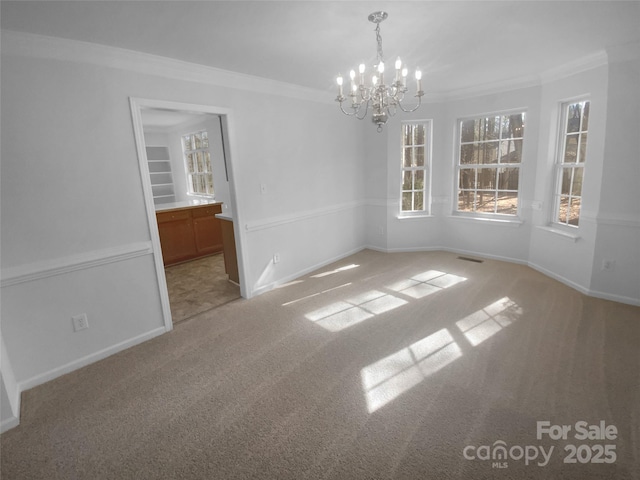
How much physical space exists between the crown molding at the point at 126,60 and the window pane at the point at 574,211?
146 inches

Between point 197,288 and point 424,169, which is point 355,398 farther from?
point 424,169

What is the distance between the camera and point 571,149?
380 cm

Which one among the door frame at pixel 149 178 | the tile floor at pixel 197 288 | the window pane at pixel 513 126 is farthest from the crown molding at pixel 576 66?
the tile floor at pixel 197 288

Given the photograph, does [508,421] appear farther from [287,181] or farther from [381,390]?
[287,181]

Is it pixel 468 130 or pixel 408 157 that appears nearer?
pixel 468 130

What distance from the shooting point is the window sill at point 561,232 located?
3.64m

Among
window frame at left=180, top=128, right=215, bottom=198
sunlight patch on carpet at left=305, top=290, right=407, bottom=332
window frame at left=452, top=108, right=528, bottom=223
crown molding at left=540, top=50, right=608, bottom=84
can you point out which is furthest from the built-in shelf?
crown molding at left=540, top=50, right=608, bottom=84

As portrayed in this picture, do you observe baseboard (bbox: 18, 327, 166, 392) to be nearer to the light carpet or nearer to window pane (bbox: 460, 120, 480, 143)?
→ the light carpet

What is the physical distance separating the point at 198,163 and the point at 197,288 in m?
3.50

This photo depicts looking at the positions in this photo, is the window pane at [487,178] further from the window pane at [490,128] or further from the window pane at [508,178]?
the window pane at [490,128]

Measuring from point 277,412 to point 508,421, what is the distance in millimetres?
1393

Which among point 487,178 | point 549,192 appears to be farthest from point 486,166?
point 549,192

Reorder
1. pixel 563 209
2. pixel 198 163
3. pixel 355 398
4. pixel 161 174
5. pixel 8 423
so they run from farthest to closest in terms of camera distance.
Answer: pixel 161 174 → pixel 198 163 → pixel 563 209 → pixel 355 398 → pixel 8 423

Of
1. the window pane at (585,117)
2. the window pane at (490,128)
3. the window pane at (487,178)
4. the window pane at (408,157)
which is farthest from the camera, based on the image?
the window pane at (408,157)
